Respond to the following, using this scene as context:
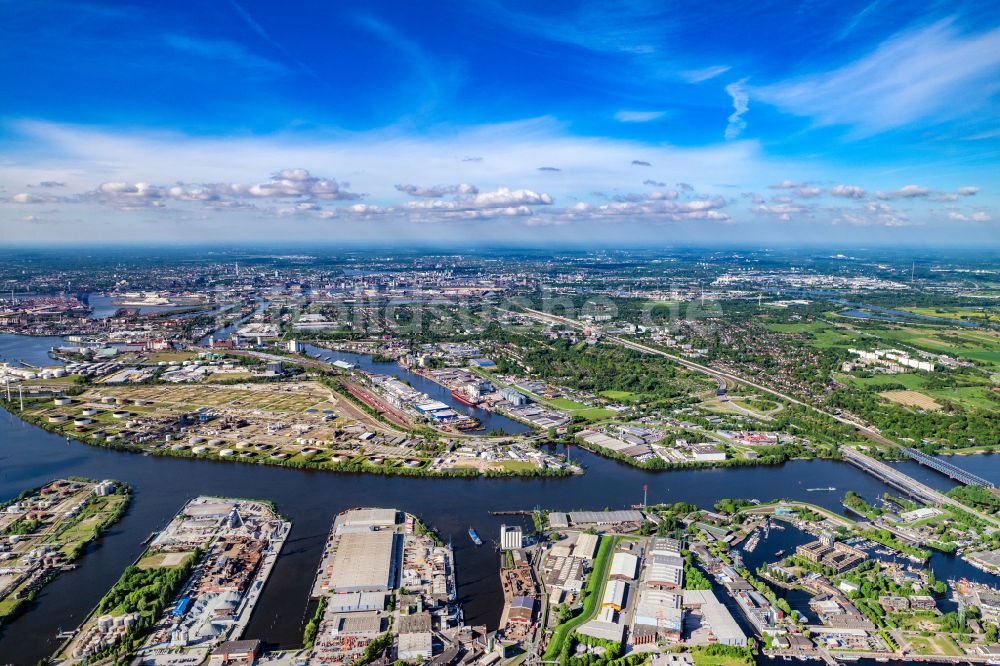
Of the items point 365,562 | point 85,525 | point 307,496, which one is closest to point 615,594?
point 365,562

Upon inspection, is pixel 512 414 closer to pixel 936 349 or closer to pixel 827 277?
pixel 936 349

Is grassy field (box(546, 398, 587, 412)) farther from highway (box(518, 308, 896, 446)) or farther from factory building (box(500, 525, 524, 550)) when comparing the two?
factory building (box(500, 525, 524, 550))

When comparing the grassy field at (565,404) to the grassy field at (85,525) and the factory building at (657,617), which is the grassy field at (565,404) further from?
the grassy field at (85,525)

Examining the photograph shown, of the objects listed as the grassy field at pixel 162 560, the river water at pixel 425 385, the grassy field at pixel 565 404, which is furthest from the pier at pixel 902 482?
the grassy field at pixel 162 560

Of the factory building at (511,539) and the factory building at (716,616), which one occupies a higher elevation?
the factory building at (511,539)

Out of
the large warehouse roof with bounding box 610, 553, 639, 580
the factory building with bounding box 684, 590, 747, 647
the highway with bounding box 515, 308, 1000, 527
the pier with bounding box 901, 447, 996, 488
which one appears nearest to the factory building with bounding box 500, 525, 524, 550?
the large warehouse roof with bounding box 610, 553, 639, 580

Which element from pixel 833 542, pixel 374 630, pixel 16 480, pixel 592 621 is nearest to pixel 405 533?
pixel 374 630
